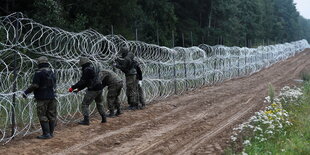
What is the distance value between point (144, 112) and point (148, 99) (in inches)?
78.9

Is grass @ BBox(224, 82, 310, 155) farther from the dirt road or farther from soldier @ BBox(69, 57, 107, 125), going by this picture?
soldier @ BBox(69, 57, 107, 125)

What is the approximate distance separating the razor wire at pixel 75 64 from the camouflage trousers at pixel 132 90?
0.73 m

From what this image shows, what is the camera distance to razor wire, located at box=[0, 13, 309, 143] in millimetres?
8781

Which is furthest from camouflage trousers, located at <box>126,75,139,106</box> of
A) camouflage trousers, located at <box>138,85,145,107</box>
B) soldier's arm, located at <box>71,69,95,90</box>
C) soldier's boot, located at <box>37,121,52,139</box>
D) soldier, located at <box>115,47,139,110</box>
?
soldier's boot, located at <box>37,121,52,139</box>

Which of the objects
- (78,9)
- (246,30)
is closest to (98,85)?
(78,9)

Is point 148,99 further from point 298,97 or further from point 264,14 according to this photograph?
point 264,14

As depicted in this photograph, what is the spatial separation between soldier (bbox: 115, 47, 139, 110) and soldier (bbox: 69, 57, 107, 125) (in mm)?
1996

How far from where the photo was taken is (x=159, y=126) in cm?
964

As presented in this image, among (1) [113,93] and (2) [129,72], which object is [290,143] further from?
(2) [129,72]

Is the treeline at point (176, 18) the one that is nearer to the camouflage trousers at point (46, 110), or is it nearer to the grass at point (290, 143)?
the camouflage trousers at point (46, 110)

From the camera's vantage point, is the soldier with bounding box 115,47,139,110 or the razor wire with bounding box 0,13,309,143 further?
the soldier with bounding box 115,47,139,110

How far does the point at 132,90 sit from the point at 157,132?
10.8ft

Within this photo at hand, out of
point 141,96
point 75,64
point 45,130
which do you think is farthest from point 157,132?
point 75,64

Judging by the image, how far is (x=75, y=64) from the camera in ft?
38.3
